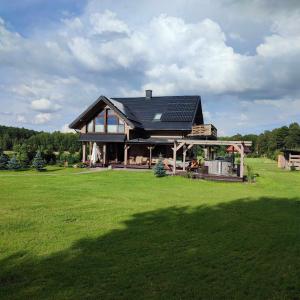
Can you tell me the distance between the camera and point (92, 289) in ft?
→ 17.7

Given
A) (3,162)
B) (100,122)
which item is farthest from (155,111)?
(3,162)

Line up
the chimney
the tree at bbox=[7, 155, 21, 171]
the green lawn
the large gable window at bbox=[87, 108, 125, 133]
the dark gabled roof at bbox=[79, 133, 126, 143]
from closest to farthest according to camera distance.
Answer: the green lawn
the tree at bbox=[7, 155, 21, 171]
the dark gabled roof at bbox=[79, 133, 126, 143]
the large gable window at bbox=[87, 108, 125, 133]
the chimney

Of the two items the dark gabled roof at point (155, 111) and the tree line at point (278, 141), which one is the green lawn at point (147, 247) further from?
the tree line at point (278, 141)

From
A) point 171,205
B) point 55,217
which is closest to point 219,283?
point 55,217

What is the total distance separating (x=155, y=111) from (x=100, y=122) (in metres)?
5.71

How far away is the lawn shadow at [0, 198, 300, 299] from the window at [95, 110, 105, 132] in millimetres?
21340

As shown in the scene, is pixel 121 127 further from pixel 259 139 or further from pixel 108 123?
pixel 259 139

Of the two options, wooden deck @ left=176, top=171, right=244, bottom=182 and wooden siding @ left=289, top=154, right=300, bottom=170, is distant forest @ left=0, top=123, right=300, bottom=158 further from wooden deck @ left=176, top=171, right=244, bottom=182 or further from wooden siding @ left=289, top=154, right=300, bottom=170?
wooden deck @ left=176, top=171, right=244, bottom=182

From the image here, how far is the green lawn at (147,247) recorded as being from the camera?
5.50m

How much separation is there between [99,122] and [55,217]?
68.9ft

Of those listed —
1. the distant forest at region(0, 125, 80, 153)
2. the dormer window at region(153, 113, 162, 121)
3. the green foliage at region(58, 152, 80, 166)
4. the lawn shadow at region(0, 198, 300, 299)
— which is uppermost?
the distant forest at region(0, 125, 80, 153)

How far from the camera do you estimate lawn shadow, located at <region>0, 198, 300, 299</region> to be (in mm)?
5367

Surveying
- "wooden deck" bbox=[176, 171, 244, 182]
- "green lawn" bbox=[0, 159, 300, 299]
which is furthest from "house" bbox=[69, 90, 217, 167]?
"green lawn" bbox=[0, 159, 300, 299]

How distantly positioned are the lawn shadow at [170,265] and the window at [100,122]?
840 inches
